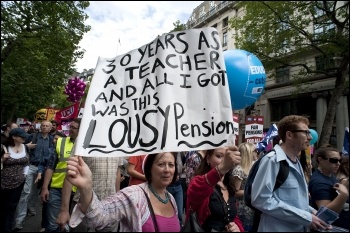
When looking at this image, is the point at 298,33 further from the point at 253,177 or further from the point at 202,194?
the point at 202,194

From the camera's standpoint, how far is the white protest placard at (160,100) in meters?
2.17

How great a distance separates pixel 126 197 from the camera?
7.09 ft

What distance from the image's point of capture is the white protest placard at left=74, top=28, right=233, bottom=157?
217 centimetres

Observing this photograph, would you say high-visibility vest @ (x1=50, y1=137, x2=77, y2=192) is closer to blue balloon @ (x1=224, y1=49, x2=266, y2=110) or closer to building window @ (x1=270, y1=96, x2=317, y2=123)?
blue balloon @ (x1=224, y1=49, x2=266, y2=110)

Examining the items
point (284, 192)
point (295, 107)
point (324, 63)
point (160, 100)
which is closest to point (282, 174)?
point (284, 192)

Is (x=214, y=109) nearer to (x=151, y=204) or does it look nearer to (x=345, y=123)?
(x=151, y=204)

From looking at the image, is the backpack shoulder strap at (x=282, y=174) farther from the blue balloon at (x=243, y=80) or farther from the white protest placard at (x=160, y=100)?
the blue balloon at (x=243, y=80)

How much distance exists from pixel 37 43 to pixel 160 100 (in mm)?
14222

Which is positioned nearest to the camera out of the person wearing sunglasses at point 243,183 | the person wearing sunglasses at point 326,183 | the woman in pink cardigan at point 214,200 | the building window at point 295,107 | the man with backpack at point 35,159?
the woman in pink cardigan at point 214,200

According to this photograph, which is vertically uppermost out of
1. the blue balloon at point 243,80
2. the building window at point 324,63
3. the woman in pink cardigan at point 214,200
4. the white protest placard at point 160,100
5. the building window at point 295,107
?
the building window at point 324,63

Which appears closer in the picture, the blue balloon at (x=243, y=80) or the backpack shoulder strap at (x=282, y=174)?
the backpack shoulder strap at (x=282, y=174)

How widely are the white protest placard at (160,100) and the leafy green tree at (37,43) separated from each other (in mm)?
11918

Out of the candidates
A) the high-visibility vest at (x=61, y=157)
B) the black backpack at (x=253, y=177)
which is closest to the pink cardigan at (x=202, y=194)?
the black backpack at (x=253, y=177)

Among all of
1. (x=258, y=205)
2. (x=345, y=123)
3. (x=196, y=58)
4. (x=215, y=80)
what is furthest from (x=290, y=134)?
(x=345, y=123)
